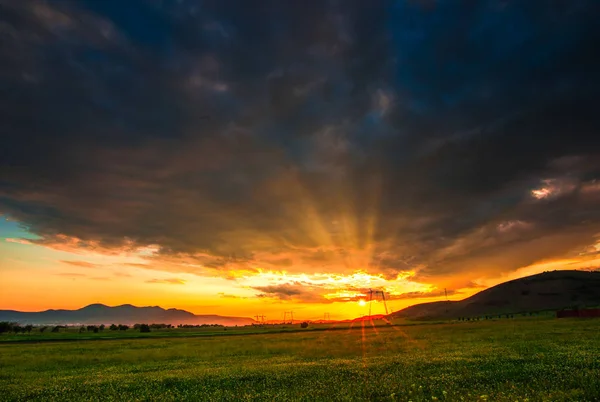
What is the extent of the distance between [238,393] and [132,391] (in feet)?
28.3

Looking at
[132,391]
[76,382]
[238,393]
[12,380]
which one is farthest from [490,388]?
[12,380]

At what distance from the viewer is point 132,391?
25.1 metres

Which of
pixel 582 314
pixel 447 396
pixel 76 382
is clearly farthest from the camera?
pixel 582 314

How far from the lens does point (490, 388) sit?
18750mm

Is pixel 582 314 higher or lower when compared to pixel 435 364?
higher

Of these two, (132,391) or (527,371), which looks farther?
(132,391)

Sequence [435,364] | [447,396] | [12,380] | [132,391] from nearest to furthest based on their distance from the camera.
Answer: [447,396]
[132,391]
[435,364]
[12,380]

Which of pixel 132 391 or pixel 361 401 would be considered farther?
pixel 132 391

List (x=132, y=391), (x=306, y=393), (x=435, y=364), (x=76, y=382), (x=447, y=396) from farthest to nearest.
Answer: (x=76, y=382) → (x=435, y=364) → (x=132, y=391) → (x=306, y=393) → (x=447, y=396)

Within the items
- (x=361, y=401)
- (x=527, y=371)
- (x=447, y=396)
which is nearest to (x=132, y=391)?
(x=361, y=401)

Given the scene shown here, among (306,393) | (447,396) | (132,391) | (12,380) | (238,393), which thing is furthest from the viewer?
(12,380)

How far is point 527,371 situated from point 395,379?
8.77 metres

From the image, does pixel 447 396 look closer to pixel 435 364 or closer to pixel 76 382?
pixel 435 364

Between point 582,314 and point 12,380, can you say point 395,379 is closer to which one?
point 12,380
